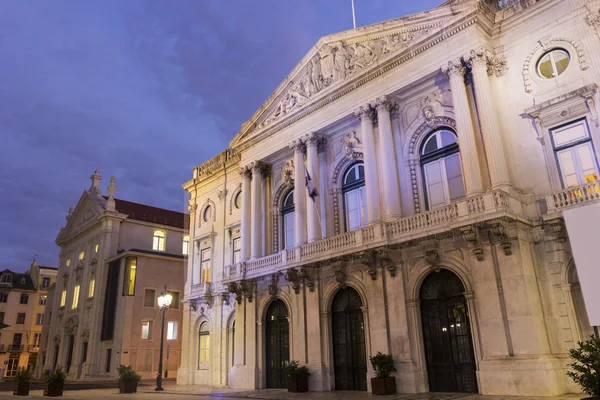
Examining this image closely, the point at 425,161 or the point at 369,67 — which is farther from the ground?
the point at 369,67

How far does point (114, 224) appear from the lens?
45.4 m

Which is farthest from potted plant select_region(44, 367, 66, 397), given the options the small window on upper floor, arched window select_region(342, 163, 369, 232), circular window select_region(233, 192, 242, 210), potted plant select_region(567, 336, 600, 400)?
potted plant select_region(567, 336, 600, 400)

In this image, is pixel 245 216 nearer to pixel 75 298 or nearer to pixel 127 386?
pixel 127 386

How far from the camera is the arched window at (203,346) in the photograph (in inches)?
1136

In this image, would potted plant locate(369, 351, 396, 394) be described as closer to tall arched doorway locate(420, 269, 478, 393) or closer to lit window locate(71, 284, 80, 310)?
tall arched doorway locate(420, 269, 478, 393)

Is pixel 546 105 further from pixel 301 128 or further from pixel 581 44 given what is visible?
pixel 301 128

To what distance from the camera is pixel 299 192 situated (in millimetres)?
23797

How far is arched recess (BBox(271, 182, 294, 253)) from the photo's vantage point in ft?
85.0

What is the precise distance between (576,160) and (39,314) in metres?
69.6

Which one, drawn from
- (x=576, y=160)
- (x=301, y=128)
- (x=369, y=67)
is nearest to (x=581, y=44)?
(x=576, y=160)

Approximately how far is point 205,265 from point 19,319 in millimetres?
46887

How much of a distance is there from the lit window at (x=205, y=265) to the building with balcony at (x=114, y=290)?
12054 mm

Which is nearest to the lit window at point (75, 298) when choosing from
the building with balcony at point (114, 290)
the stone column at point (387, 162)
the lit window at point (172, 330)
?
the building with balcony at point (114, 290)

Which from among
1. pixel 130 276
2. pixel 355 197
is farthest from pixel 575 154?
pixel 130 276
